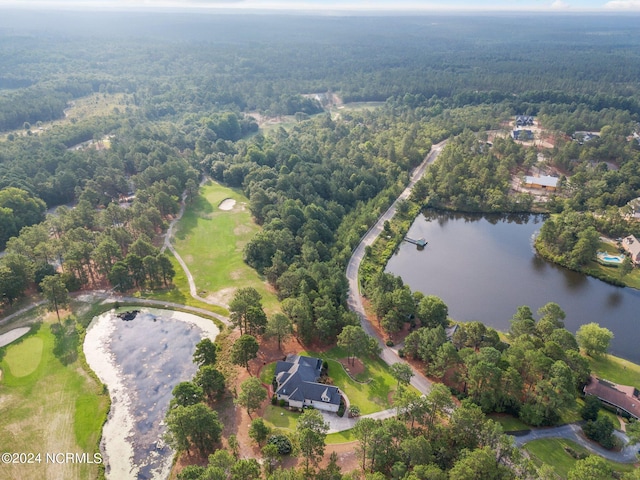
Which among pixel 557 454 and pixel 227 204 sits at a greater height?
pixel 557 454

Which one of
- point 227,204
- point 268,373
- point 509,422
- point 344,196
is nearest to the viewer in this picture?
point 509,422

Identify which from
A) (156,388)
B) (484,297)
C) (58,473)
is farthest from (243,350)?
(484,297)

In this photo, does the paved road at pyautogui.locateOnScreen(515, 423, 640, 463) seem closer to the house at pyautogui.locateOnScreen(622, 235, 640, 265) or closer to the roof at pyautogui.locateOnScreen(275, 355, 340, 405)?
the roof at pyautogui.locateOnScreen(275, 355, 340, 405)

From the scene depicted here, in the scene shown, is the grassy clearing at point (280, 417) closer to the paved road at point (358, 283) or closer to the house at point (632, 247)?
the paved road at point (358, 283)

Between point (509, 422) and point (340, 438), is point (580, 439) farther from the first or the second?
point (340, 438)

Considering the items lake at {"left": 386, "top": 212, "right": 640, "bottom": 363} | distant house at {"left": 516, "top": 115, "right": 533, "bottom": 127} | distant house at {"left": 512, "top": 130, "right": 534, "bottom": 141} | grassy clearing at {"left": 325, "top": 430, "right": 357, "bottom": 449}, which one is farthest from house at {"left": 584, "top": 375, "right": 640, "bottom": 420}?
distant house at {"left": 516, "top": 115, "right": 533, "bottom": 127}

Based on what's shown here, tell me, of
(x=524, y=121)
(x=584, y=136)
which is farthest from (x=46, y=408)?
(x=524, y=121)
